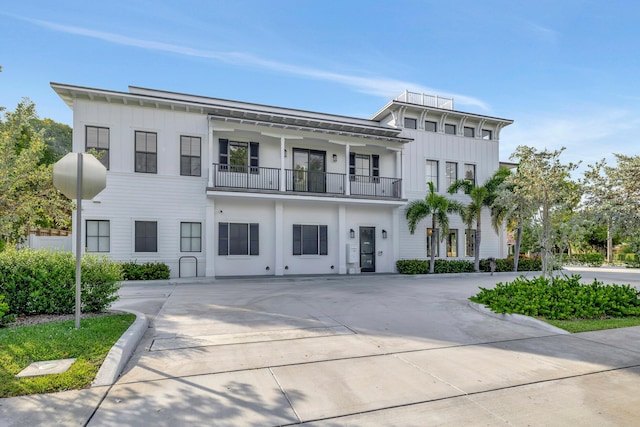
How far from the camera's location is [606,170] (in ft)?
28.6

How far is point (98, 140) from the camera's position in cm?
1439

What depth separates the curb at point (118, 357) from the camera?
4.04 m

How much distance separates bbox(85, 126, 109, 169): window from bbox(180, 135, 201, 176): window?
2850 mm

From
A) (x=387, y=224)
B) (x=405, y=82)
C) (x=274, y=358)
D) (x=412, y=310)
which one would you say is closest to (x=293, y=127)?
(x=387, y=224)

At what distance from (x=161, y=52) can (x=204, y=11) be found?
13.4 feet

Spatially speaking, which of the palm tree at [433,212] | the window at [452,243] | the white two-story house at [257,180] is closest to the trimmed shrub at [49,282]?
the white two-story house at [257,180]

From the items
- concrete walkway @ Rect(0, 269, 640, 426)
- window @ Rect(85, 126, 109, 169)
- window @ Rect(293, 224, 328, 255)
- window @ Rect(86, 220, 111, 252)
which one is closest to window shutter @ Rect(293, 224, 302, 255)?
window @ Rect(293, 224, 328, 255)

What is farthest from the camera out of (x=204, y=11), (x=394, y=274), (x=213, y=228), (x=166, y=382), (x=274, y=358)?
(x=394, y=274)

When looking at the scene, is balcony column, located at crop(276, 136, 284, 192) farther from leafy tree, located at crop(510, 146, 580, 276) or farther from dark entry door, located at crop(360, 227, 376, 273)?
leafy tree, located at crop(510, 146, 580, 276)

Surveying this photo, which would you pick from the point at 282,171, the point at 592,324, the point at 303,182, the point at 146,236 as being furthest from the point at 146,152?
the point at 592,324

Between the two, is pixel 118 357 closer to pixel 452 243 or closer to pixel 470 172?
pixel 452 243

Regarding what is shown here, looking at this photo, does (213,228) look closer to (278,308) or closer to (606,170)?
(278,308)

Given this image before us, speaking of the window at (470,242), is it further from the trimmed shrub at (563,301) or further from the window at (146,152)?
the window at (146,152)

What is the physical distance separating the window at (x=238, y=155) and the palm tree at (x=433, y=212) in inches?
321
